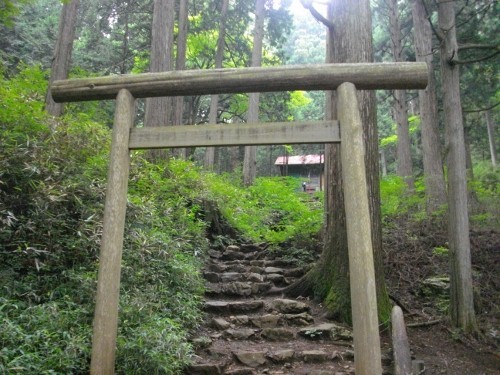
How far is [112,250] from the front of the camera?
11.1ft

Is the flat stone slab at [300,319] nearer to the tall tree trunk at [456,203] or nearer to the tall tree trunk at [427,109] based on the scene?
the tall tree trunk at [456,203]

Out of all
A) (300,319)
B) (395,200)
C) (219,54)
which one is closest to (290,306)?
(300,319)

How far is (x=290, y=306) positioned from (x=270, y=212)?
5.86 metres

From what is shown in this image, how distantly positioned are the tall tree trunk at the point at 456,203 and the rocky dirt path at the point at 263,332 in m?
1.50

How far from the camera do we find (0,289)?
12.9ft

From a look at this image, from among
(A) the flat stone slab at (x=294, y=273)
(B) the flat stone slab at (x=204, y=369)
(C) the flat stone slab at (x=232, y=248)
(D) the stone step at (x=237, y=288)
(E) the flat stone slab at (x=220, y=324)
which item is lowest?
(B) the flat stone slab at (x=204, y=369)

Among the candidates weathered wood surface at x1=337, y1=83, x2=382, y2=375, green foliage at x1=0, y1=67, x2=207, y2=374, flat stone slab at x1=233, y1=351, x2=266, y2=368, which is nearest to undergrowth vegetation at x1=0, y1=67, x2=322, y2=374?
green foliage at x1=0, y1=67, x2=207, y2=374

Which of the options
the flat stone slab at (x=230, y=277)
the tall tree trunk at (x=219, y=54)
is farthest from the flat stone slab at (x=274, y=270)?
the tall tree trunk at (x=219, y=54)

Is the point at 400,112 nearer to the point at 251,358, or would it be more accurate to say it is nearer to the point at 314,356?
the point at 314,356

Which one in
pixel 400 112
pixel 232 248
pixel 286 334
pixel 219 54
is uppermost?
pixel 219 54

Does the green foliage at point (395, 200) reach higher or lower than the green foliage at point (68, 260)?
higher

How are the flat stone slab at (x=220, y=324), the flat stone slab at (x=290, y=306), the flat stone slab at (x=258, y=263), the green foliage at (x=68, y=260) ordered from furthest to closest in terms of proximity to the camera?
the flat stone slab at (x=258, y=263)
the flat stone slab at (x=290, y=306)
the flat stone slab at (x=220, y=324)
the green foliage at (x=68, y=260)

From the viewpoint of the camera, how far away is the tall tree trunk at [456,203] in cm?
534

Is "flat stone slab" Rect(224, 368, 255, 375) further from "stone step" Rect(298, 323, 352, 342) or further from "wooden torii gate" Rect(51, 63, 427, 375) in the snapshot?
"wooden torii gate" Rect(51, 63, 427, 375)
